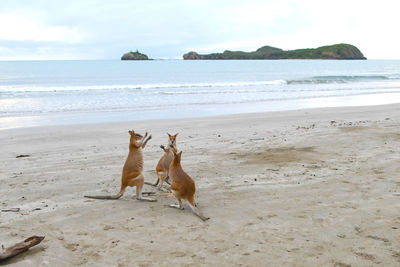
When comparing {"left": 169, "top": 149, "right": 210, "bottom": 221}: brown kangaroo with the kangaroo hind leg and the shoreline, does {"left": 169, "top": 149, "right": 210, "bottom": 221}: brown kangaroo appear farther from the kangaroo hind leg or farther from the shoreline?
the shoreline

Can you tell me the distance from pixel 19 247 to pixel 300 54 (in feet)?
487

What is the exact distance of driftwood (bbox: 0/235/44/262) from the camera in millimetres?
3531

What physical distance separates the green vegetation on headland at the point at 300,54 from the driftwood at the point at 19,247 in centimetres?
14269

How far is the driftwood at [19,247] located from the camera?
139 inches

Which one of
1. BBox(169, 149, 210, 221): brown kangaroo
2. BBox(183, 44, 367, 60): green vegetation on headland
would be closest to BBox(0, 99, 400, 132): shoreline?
BBox(169, 149, 210, 221): brown kangaroo

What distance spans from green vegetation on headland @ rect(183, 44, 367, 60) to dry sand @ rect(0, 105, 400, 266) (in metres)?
138

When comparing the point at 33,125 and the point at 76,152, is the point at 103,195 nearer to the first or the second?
the point at 76,152

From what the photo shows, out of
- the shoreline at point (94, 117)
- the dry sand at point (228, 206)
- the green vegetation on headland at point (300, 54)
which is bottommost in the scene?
the dry sand at point (228, 206)

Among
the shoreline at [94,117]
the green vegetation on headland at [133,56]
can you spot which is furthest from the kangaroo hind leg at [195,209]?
the green vegetation on headland at [133,56]

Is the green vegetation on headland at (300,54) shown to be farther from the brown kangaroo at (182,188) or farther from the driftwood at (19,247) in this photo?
the driftwood at (19,247)

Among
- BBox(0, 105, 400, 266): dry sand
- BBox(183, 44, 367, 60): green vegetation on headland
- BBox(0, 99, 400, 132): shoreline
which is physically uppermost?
BBox(183, 44, 367, 60): green vegetation on headland

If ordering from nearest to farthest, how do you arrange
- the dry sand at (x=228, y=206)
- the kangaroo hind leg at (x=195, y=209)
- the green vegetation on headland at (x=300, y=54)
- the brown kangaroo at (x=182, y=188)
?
the dry sand at (x=228, y=206)
the kangaroo hind leg at (x=195, y=209)
the brown kangaroo at (x=182, y=188)
the green vegetation on headland at (x=300, y=54)

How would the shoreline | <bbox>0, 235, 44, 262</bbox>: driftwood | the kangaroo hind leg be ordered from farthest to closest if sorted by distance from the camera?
the shoreline < the kangaroo hind leg < <bbox>0, 235, 44, 262</bbox>: driftwood

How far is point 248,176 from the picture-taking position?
20.3ft
